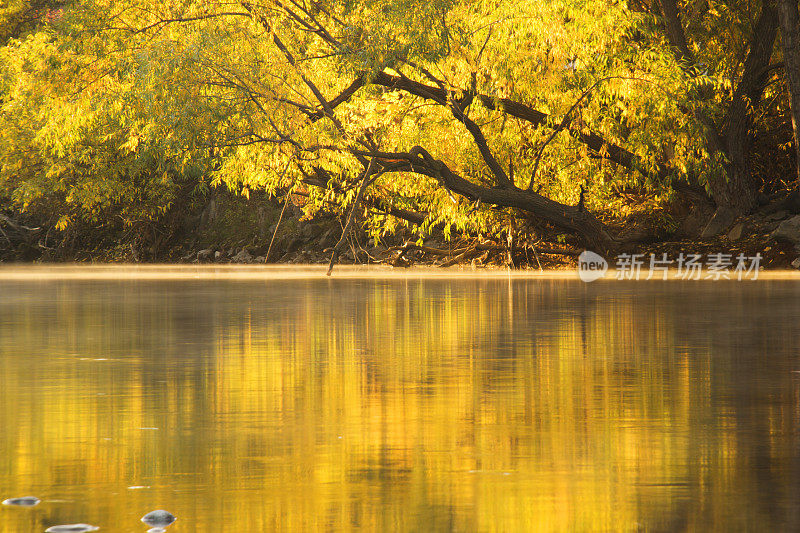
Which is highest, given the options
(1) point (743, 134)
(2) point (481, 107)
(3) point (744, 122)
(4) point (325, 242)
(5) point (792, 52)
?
(5) point (792, 52)

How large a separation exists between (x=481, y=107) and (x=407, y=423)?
72.9 ft

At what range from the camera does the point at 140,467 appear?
5895 mm

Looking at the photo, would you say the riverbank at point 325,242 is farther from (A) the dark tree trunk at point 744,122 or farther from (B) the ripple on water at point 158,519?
(B) the ripple on water at point 158,519

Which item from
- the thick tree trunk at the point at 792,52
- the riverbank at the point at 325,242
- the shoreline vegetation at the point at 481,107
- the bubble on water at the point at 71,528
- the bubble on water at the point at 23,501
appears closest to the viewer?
the bubble on water at the point at 71,528

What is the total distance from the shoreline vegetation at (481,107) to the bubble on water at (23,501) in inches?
815

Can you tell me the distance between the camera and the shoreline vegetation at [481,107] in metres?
27.1

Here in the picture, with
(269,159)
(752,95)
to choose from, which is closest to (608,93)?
(752,95)

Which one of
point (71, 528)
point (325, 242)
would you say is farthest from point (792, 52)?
point (71, 528)

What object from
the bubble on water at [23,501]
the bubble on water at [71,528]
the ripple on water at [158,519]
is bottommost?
the bubble on water at [71,528]

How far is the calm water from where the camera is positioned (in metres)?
4.98

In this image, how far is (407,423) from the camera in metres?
7.25

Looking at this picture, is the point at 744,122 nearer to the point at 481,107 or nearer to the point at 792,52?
the point at 792,52

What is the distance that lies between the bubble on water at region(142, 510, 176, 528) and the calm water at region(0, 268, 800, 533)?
0.16 feet

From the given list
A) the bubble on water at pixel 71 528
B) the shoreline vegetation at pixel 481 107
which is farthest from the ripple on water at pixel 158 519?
the shoreline vegetation at pixel 481 107
